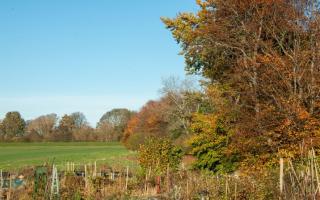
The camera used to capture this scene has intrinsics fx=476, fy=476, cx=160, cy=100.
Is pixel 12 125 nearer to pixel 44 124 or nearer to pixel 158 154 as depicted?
pixel 44 124

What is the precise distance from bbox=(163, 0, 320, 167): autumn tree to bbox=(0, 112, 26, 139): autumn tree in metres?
88.6

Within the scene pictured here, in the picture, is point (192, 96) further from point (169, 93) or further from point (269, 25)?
point (169, 93)

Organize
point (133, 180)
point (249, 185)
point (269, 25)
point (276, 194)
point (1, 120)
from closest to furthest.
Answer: point (276, 194) < point (249, 185) < point (133, 180) < point (269, 25) < point (1, 120)

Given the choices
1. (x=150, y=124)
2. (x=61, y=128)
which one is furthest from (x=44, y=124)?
(x=150, y=124)

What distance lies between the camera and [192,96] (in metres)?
31.4

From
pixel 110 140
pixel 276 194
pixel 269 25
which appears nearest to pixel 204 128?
pixel 269 25

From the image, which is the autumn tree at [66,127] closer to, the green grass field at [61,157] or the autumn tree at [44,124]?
the autumn tree at [44,124]

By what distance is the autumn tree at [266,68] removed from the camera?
21266 mm

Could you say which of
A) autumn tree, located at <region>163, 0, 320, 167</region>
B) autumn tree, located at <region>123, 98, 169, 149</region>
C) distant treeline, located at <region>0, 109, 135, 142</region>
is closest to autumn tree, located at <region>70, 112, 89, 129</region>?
distant treeline, located at <region>0, 109, 135, 142</region>

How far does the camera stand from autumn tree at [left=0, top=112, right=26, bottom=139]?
107188 millimetres

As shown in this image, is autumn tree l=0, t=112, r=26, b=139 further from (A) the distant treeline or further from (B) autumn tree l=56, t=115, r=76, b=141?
(B) autumn tree l=56, t=115, r=76, b=141

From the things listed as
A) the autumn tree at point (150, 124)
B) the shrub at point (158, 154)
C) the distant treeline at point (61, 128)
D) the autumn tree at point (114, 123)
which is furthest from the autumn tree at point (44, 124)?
the shrub at point (158, 154)

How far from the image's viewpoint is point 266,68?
22.2 meters

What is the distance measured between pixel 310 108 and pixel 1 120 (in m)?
96.3
